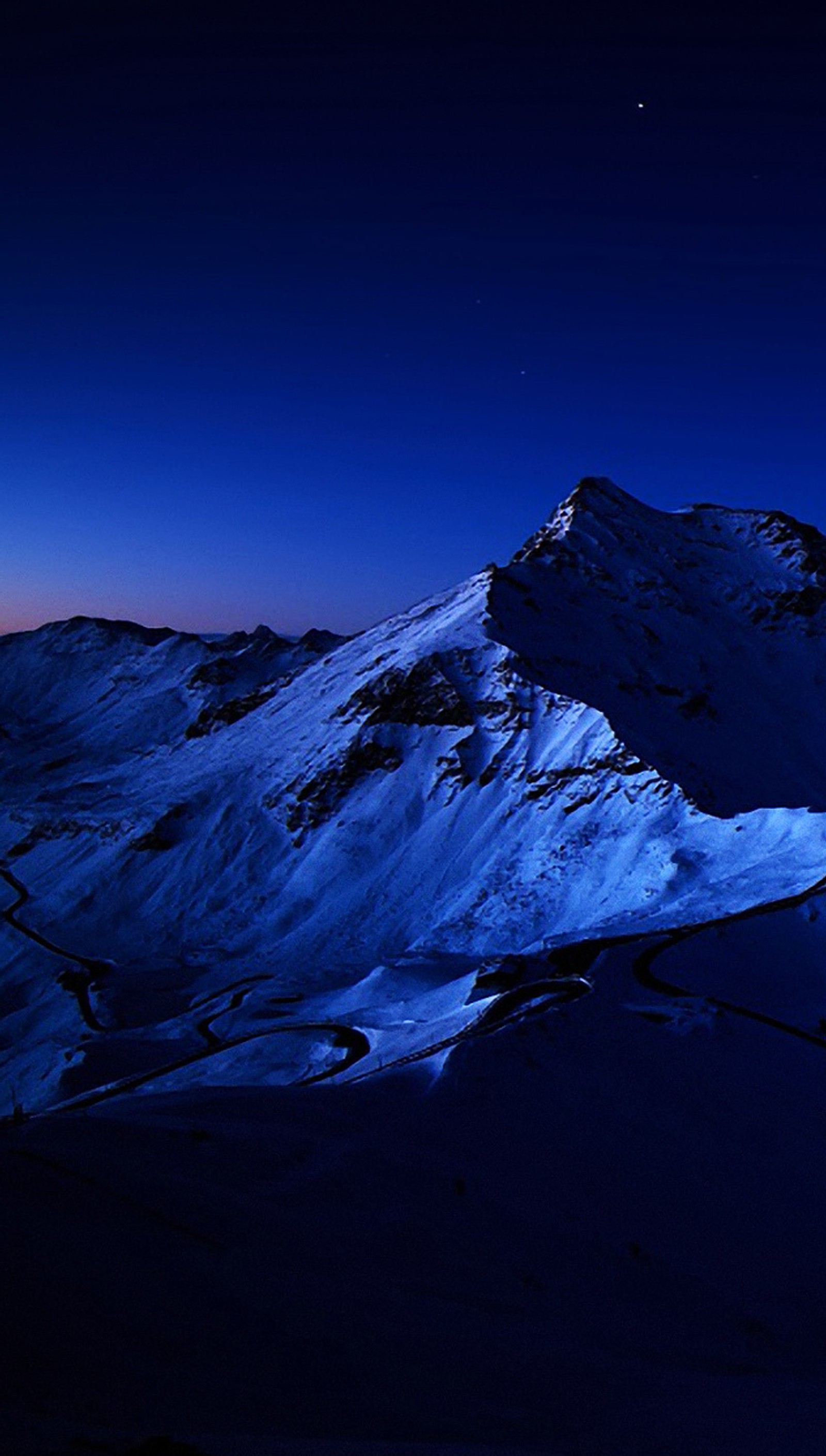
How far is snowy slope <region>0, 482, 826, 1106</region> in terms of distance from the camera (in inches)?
2058

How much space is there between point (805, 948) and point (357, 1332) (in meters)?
31.9

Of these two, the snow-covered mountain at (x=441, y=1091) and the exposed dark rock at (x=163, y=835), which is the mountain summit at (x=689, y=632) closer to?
the snow-covered mountain at (x=441, y=1091)

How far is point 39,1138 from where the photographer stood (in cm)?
1309

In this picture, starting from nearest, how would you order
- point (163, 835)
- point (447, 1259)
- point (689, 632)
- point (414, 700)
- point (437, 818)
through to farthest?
point (447, 1259) → point (437, 818) → point (414, 700) → point (163, 835) → point (689, 632)

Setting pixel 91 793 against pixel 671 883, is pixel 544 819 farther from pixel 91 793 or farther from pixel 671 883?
pixel 91 793

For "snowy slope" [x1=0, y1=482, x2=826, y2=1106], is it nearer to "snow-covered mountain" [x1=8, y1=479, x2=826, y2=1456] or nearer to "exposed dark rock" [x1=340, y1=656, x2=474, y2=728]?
"exposed dark rock" [x1=340, y1=656, x2=474, y2=728]

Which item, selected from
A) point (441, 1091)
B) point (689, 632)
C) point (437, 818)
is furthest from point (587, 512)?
point (441, 1091)

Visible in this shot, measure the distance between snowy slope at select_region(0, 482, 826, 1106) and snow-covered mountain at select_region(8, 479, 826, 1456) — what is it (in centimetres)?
51

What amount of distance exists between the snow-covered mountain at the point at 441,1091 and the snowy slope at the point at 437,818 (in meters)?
0.51

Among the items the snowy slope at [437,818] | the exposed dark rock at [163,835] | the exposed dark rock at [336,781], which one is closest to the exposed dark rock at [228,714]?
the snowy slope at [437,818]

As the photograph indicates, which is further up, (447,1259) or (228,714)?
(228,714)

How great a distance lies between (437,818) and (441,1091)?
6931cm

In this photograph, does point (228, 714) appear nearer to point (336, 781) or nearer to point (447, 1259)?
point (336, 781)

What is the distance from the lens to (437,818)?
293ft
